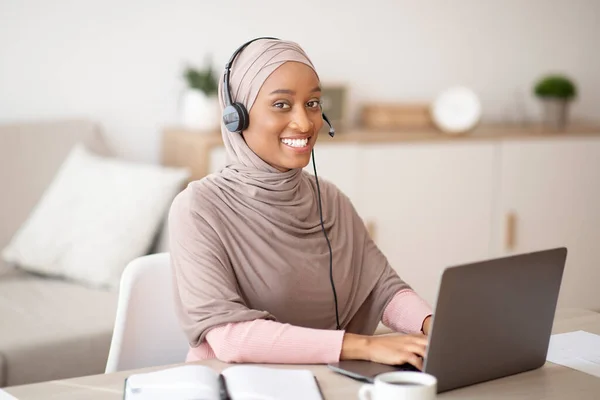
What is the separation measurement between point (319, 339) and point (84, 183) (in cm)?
183

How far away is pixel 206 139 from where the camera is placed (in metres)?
3.45

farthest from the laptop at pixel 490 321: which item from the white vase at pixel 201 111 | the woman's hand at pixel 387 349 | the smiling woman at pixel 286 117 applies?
the white vase at pixel 201 111

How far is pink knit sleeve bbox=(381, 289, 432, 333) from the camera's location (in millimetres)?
1888

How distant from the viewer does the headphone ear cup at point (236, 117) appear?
1.84 meters

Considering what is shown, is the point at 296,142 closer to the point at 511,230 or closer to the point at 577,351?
the point at 577,351

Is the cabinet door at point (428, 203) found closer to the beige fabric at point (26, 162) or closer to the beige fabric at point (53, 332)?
the beige fabric at point (26, 162)

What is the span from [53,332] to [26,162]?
85 cm

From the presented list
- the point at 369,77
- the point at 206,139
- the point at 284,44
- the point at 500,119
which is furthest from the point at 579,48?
the point at 284,44

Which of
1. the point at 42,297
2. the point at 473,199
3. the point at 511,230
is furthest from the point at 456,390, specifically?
the point at 511,230

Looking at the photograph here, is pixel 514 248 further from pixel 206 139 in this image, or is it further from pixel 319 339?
pixel 319 339

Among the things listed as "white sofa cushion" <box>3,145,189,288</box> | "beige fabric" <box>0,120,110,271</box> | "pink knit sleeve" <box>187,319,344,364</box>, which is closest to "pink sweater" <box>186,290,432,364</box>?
"pink knit sleeve" <box>187,319,344,364</box>

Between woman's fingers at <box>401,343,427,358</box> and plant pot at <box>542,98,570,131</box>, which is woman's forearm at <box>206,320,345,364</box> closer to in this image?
woman's fingers at <box>401,343,427,358</box>

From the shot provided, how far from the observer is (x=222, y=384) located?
1446 mm

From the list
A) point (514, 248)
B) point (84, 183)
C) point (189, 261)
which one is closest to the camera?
point (189, 261)
